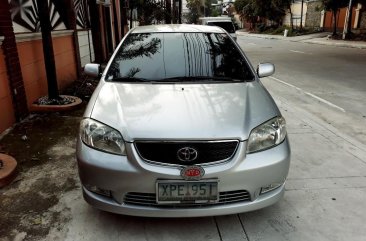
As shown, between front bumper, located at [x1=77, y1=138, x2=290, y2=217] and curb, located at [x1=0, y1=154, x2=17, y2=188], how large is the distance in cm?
132

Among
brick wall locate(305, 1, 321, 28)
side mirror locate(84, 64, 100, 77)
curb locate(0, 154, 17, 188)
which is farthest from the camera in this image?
brick wall locate(305, 1, 321, 28)

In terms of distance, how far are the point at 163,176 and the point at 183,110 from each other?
1.95 ft

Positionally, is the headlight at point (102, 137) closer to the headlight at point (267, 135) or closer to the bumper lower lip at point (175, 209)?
the bumper lower lip at point (175, 209)

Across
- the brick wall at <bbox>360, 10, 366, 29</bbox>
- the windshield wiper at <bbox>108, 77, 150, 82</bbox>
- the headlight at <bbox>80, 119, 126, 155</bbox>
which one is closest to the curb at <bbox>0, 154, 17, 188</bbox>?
the headlight at <bbox>80, 119, 126, 155</bbox>

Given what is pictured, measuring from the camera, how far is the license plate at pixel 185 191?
8.20 ft

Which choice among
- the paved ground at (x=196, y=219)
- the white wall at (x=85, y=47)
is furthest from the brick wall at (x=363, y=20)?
the paved ground at (x=196, y=219)

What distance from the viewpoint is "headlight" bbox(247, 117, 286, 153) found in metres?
2.66

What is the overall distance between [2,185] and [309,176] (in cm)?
316

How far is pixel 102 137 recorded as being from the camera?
106 inches

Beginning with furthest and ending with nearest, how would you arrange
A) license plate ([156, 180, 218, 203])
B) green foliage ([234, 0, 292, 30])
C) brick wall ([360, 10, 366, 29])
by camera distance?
1. green foliage ([234, 0, 292, 30])
2. brick wall ([360, 10, 366, 29])
3. license plate ([156, 180, 218, 203])

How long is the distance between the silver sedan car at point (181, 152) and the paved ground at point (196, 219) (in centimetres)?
31

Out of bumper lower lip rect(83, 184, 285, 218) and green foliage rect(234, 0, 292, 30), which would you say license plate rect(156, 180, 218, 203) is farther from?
green foliage rect(234, 0, 292, 30)

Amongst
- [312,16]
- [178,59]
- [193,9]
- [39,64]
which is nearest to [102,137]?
[178,59]

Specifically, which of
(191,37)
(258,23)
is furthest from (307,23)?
(191,37)
